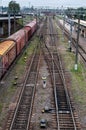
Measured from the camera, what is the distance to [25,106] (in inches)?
860

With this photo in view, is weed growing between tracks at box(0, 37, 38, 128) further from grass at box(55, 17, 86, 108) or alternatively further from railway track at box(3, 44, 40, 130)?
grass at box(55, 17, 86, 108)

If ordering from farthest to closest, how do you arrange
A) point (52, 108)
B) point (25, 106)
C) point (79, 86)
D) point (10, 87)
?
point (79, 86)
point (10, 87)
point (25, 106)
point (52, 108)

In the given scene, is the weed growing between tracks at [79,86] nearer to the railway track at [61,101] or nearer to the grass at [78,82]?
the grass at [78,82]

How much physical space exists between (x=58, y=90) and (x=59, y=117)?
251 inches

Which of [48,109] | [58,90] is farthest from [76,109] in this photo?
[58,90]

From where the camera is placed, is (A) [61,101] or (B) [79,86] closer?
(A) [61,101]

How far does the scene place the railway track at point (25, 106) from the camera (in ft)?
60.4

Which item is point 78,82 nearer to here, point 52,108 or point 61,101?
point 61,101

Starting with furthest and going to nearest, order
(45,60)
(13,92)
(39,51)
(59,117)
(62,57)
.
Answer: (39,51), (62,57), (45,60), (13,92), (59,117)

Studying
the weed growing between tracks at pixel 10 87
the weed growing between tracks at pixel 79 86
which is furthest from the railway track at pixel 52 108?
the weed growing between tracks at pixel 10 87

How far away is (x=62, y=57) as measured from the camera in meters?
43.2

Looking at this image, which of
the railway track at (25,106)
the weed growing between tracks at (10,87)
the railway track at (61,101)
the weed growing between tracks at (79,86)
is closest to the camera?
the railway track at (25,106)

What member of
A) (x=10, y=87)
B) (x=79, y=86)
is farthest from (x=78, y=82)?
→ (x=10, y=87)

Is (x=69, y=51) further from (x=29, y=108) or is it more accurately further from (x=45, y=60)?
(x=29, y=108)
